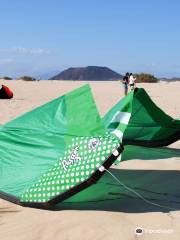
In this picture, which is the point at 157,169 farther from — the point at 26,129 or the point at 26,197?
the point at 26,197

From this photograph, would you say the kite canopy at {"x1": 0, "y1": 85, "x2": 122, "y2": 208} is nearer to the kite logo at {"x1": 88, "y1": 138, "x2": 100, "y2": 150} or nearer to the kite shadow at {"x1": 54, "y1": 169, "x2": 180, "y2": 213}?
the kite logo at {"x1": 88, "y1": 138, "x2": 100, "y2": 150}

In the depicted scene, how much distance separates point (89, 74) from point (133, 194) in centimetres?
5526

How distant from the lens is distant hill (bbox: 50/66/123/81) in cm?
5663

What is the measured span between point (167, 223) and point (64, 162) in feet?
4.22

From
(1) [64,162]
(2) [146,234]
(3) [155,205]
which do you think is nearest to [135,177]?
(3) [155,205]

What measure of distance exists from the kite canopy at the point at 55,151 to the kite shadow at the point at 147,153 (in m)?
1.37

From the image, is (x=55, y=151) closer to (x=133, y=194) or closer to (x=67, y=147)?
(x=67, y=147)

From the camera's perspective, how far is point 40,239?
15.1 feet

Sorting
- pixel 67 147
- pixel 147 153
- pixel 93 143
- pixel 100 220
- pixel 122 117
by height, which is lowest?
pixel 100 220

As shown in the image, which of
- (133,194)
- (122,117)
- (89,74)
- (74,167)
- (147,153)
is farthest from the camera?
(89,74)

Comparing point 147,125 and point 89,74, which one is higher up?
point 147,125

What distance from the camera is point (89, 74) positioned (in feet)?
200

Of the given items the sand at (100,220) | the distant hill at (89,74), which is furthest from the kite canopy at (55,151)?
the distant hill at (89,74)

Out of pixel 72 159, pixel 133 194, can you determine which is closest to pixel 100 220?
pixel 72 159
